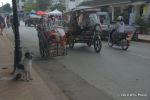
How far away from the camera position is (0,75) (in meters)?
10.7

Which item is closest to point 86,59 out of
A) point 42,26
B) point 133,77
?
point 42,26

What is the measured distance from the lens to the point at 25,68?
9.87m

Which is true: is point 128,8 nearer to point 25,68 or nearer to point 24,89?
point 25,68

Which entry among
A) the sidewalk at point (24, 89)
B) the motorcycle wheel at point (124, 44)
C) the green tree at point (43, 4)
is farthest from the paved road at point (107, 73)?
the green tree at point (43, 4)

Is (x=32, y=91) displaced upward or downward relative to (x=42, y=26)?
downward

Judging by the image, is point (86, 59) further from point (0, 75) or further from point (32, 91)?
point (32, 91)

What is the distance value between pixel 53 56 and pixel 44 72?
3.37 metres

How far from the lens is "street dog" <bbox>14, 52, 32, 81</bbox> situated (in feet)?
32.2

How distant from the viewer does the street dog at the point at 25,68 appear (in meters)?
9.83

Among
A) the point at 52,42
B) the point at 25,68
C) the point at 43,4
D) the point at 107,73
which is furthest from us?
the point at 43,4

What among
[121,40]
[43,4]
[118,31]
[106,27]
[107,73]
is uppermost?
[43,4]

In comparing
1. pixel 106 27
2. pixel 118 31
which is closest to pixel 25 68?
pixel 118 31

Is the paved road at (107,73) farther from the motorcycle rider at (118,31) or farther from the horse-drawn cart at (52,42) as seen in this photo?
the motorcycle rider at (118,31)

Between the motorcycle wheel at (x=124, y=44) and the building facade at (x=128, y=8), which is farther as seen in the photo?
the building facade at (x=128, y=8)
